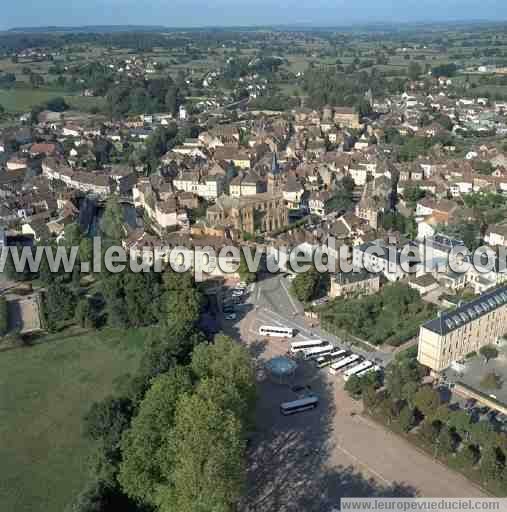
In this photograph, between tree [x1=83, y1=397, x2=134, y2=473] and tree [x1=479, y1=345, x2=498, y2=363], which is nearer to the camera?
tree [x1=83, y1=397, x2=134, y2=473]

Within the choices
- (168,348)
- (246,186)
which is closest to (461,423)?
(168,348)

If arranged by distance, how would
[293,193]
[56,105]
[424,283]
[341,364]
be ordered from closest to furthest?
[341,364] → [424,283] → [293,193] → [56,105]

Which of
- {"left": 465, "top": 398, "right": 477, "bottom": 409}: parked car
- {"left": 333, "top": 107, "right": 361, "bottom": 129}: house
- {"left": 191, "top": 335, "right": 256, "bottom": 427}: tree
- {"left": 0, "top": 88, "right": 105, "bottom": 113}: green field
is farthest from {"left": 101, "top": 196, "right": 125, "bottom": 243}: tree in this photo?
{"left": 0, "top": 88, "right": 105, "bottom": 113}: green field

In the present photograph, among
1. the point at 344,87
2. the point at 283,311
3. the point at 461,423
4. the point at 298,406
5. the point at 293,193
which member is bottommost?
the point at 298,406

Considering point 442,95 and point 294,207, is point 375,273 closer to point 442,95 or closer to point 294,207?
point 294,207

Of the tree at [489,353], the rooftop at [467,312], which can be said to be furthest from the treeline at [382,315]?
the tree at [489,353]

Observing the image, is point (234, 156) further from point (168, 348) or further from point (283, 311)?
point (168, 348)

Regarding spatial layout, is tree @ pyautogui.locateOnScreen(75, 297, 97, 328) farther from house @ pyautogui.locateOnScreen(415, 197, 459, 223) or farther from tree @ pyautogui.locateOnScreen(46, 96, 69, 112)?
tree @ pyautogui.locateOnScreen(46, 96, 69, 112)
